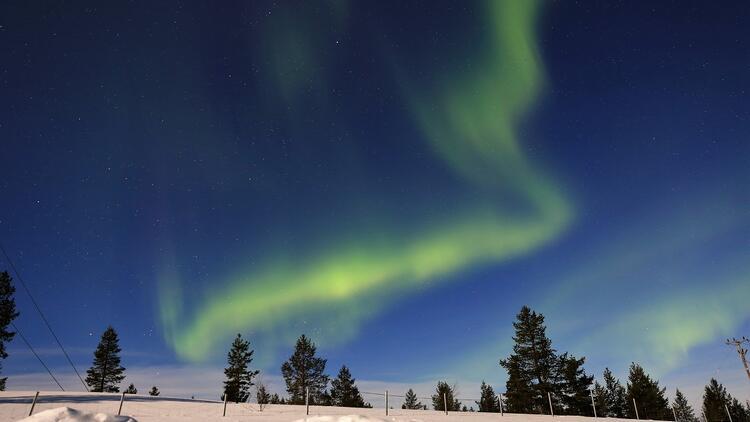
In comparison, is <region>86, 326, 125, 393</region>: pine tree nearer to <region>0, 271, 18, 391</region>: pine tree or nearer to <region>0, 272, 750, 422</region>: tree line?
<region>0, 272, 750, 422</region>: tree line

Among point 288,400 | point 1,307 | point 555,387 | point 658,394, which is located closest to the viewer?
point 1,307

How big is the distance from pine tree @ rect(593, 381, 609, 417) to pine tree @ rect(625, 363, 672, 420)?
204 inches

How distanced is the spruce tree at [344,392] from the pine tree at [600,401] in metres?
41.6

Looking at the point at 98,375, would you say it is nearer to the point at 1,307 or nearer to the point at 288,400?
the point at 288,400

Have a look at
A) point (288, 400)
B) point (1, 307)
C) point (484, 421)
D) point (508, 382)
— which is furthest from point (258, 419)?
point (288, 400)

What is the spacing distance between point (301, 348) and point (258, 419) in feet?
199

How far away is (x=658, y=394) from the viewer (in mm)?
71812

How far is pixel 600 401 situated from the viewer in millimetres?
82688

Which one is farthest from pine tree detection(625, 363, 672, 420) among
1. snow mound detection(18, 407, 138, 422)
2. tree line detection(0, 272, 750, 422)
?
snow mound detection(18, 407, 138, 422)

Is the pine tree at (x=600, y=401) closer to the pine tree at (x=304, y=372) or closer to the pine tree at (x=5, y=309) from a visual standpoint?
the pine tree at (x=304, y=372)

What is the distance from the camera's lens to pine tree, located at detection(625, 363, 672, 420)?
70312 mm

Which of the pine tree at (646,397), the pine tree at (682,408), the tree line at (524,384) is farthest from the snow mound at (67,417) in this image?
the pine tree at (682,408)

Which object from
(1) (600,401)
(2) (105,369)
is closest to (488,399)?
(1) (600,401)

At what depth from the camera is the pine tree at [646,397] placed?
2768 inches
